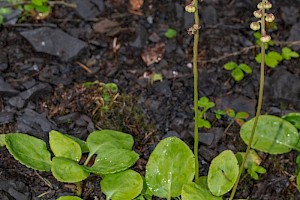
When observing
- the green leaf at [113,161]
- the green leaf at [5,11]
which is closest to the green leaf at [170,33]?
the green leaf at [5,11]

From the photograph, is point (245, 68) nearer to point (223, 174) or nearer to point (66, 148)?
point (223, 174)

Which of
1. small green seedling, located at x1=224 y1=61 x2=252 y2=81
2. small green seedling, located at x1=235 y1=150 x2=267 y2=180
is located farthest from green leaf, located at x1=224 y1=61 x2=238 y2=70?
small green seedling, located at x1=235 y1=150 x2=267 y2=180

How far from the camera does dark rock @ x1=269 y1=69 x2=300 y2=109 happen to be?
4.11m

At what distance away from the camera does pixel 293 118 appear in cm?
378

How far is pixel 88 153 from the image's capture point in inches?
144

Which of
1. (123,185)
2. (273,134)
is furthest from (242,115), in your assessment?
(123,185)

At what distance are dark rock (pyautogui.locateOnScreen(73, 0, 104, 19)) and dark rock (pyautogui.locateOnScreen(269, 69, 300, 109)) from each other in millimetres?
1350

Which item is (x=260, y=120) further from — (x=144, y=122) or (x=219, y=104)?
(x=144, y=122)

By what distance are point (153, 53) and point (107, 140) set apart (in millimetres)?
1076

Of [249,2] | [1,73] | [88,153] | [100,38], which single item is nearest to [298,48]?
[249,2]

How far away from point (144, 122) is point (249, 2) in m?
1.40

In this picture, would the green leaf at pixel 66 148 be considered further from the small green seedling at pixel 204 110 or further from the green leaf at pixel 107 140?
the small green seedling at pixel 204 110

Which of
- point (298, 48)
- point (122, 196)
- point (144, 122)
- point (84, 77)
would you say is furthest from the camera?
point (298, 48)

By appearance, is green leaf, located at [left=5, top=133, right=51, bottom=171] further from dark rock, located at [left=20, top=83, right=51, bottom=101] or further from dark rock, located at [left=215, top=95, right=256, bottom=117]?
dark rock, located at [left=215, top=95, right=256, bottom=117]
